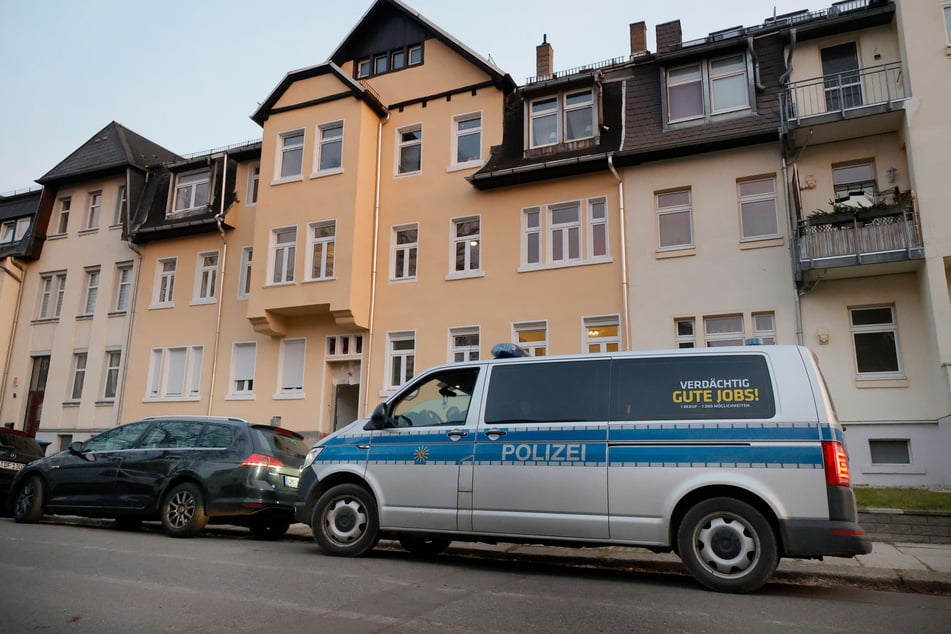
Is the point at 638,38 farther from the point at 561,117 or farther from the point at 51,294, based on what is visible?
the point at 51,294

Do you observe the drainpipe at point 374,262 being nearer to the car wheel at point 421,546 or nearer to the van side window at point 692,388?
the car wheel at point 421,546

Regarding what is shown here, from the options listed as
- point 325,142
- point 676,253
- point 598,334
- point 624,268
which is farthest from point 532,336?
point 325,142

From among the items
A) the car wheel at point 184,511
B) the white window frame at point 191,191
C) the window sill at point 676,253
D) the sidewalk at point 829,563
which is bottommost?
the sidewalk at point 829,563

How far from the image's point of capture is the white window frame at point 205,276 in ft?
73.0

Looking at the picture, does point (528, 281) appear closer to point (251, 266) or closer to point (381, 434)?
point (251, 266)

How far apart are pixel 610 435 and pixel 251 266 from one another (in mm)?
15945

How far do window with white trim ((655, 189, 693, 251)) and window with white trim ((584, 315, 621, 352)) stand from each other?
206 cm

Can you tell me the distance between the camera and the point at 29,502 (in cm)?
1129

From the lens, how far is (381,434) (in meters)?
8.20

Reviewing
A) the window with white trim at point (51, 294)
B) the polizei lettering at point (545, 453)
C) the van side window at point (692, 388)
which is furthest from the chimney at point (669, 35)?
the window with white trim at point (51, 294)

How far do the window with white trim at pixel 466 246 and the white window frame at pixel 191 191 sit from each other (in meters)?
9.05

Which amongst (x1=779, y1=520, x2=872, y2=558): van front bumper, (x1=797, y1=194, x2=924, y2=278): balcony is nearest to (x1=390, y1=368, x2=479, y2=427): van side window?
(x1=779, y1=520, x2=872, y2=558): van front bumper

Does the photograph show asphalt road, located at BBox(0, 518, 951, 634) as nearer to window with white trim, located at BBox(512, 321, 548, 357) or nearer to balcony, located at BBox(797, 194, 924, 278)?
balcony, located at BBox(797, 194, 924, 278)

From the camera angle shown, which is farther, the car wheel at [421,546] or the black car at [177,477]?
the black car at [177,477]
